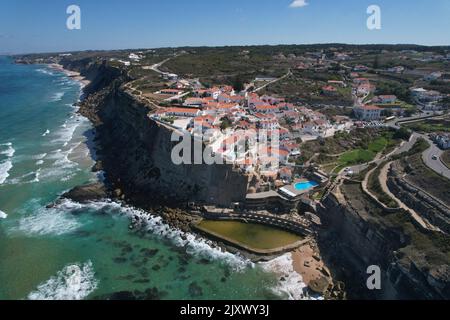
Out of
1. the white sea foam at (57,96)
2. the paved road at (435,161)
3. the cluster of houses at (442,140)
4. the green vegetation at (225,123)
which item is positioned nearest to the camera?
the paved road at (435,161)

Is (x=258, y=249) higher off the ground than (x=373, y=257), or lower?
lower

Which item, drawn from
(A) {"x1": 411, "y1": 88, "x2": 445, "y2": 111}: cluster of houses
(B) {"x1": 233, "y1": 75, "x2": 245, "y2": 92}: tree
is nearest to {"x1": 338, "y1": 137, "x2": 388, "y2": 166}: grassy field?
(A) {"x1": 411, "y1": 88, "x2": 445, "y2": 111}: cluster of houses

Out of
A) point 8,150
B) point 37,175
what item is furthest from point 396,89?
point 8,150

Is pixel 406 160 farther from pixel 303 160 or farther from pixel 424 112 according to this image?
pixel 424 112

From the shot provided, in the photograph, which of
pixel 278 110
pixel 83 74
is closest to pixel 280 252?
pixel 278 110

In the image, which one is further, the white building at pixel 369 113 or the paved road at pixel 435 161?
the white building at pixel 369 113

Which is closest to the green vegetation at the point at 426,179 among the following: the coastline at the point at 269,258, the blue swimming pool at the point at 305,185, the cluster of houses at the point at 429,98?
the blue swimming pool at the point at 305,185

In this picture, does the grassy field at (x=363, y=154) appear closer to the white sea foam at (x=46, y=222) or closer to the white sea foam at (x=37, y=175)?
the white sea foam at (x=46, y=222)

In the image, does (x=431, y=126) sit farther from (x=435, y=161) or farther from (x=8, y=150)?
(x=8, y=150)
